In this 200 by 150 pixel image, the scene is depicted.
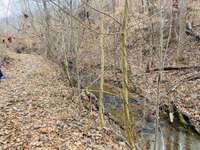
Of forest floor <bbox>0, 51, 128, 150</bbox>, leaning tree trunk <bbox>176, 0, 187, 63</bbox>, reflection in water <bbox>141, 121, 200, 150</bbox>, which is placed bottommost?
reflection in water <bbox>141, 121, 200, 150</bbox>

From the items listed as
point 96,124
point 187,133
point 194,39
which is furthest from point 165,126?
point 194,39

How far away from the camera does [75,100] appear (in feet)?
A: 41.6

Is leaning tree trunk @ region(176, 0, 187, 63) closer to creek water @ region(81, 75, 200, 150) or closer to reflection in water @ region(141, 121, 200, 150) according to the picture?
creek water @ region(81, 75, 200, 150)

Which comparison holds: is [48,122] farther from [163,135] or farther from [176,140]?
[176,140]

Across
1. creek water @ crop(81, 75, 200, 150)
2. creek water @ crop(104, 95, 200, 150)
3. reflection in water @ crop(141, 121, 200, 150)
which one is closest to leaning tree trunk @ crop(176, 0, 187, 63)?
creek water @ crop(81, 75, 200, 150)

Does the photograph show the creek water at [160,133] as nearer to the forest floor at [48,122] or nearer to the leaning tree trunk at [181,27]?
the forest floor at [48,122]

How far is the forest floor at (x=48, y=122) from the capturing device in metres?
7.75

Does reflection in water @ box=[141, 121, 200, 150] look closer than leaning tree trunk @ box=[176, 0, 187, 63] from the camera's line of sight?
Yes

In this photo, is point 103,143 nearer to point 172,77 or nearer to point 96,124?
point 96,124

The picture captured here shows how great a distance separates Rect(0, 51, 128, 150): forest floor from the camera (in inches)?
305

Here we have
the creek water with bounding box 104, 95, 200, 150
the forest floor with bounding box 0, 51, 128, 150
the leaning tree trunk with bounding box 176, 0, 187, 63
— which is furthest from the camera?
the leaning tree trunk with bounding box 176, 0, 187, 63

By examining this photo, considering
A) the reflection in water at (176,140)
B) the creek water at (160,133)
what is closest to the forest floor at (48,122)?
the creek water at (160,133)

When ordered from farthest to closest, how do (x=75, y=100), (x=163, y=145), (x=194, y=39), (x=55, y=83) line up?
(x=194, y=39), (x=55, y=83), (x=75, y=100), (x=163, y=145)

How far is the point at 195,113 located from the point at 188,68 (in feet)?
20.5
